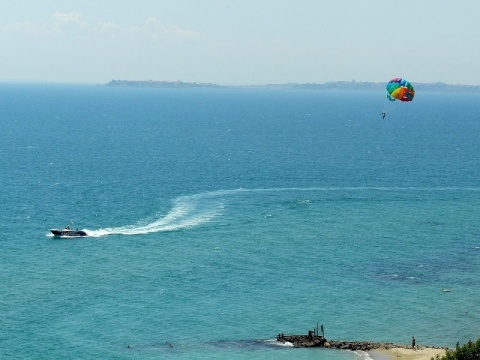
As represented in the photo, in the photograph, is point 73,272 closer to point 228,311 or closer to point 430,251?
point 228,311

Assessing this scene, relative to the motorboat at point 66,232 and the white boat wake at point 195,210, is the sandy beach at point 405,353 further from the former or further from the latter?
the motorboat at point 66,232

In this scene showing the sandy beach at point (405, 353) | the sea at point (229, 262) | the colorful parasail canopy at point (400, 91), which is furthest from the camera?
the colorful parasail canopy at point (400, 91)

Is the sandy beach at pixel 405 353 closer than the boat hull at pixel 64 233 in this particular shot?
Yes

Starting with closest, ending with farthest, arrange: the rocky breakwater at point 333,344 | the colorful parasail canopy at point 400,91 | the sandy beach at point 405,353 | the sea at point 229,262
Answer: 1. the sandy beach at point 405,353
2. the rocky breakwater at point 333,344
3. the sea at point 229,262
4. the colorful parasail canopy at point 400,91

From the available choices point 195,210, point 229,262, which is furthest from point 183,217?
point 229,262

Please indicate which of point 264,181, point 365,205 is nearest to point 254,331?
point 365,205

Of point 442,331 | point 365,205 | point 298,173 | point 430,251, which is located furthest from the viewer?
point 298,173

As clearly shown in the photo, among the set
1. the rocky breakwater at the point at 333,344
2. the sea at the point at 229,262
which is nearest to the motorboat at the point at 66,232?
the sea at the point at 229,262
